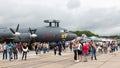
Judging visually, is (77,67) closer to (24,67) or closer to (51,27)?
(24,67)

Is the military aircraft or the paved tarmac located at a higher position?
the military aircraft

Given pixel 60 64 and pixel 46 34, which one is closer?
pixel 60 64

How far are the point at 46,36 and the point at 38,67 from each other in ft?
110

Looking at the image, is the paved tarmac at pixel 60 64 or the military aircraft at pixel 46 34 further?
the military aircraft at pixel 46 34

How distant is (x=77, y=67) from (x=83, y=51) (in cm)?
488

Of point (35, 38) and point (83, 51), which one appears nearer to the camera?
point (83, 51)

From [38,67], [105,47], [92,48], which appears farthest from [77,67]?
[105,47]

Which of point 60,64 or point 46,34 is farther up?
point 46,34

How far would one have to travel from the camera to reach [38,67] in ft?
64.0

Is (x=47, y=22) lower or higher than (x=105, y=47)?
higher

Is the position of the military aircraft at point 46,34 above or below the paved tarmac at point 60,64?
above

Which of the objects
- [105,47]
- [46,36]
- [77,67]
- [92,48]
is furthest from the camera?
[46,36]

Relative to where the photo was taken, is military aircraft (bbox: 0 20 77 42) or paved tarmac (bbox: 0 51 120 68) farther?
military aircraft (bbox: 0 20 77 42)

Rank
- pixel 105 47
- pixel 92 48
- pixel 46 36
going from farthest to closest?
pixel 46 36
pixel 105 47
pixel 92 48
